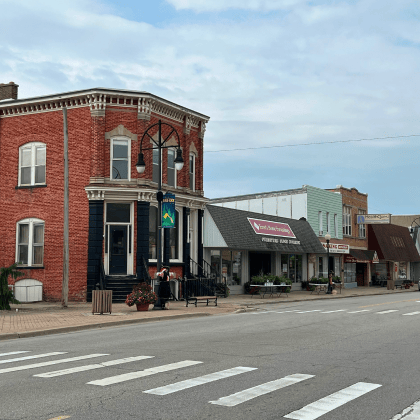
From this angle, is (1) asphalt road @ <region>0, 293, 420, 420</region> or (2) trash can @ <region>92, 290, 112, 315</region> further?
(2) trash can @ <region>92, 290, 112, 315</region>

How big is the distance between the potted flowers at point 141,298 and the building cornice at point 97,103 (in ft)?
30.1

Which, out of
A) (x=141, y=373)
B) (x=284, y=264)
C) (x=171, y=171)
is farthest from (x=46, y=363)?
(x=284, y=264)

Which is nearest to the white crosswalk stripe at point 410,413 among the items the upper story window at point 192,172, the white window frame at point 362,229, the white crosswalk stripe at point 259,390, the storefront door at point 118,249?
the white crosswalk stripe at point 259,390

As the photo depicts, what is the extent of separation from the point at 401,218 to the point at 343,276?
35.0 metres

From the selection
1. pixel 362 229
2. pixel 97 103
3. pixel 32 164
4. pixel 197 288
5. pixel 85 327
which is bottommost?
pixel 85 327

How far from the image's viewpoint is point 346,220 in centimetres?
4812

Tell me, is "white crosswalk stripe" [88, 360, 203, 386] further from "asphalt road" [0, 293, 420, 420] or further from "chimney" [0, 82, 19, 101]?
"chimney" [0, 82, 19, 101]

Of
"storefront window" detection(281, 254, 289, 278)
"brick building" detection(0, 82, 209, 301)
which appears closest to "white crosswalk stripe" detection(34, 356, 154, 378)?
"brick building" detection(0, 82, 209, 301)

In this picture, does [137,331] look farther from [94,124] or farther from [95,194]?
[94,124]

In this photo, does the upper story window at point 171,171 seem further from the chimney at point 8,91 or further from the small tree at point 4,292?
the small tree at point 4,292

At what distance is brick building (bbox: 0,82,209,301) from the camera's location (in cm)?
2552

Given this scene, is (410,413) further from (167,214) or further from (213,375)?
(167,214)

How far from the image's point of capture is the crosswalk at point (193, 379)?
648cm

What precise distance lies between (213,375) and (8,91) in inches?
998
